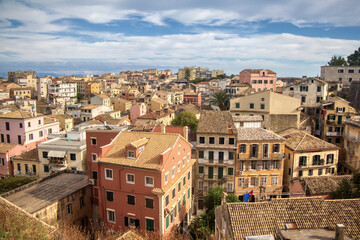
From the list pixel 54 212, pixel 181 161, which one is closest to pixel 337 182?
pixel 181 161

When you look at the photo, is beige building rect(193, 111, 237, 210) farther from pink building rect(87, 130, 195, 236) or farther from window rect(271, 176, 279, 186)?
pink building rect(87, 130, 195, 236)

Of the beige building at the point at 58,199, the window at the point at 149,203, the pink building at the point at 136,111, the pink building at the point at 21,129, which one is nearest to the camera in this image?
the window at the point at 149,203

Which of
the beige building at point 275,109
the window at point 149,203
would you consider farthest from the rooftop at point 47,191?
the beige building at point 275,109

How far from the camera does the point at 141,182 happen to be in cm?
2712

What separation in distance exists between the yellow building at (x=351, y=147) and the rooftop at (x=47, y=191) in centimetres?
3629

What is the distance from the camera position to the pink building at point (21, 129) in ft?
153

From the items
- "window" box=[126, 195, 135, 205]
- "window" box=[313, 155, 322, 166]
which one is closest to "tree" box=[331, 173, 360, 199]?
"window" box=[313, 155, 322, 166]

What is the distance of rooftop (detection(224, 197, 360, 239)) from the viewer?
16909 millimetres

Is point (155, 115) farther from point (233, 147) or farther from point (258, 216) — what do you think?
point (258, 216)

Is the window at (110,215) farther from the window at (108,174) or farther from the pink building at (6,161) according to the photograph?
the pink building at (6,161)

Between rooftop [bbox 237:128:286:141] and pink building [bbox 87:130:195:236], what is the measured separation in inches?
405

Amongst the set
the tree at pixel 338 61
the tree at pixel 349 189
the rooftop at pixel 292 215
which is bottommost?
the tree at pixel 349 189

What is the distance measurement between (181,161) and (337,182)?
59.8ft

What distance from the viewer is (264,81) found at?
7775cm
